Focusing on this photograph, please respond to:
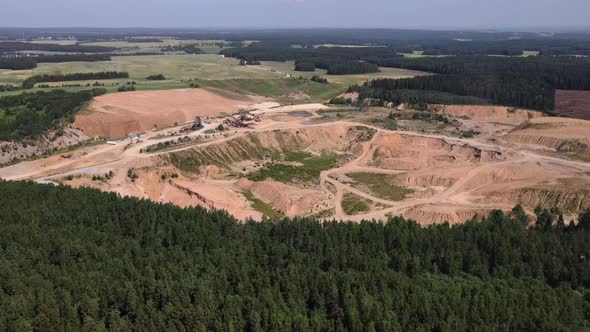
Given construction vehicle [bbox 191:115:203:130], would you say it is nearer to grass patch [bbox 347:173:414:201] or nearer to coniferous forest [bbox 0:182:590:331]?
grass patch [bbox 347:173:414:201]

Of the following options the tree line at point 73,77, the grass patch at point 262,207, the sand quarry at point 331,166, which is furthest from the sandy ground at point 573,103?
the tree line at point 73,77

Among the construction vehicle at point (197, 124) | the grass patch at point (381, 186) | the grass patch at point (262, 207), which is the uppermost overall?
the construction vehicle at point (197, 124)

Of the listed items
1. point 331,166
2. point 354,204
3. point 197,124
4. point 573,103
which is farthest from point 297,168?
point 573,103

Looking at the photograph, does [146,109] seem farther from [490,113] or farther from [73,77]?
[490,113]

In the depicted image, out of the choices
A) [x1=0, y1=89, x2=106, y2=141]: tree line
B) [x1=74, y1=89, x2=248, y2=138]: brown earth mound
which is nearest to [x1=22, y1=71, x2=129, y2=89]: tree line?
[x1=0, y1=89, x2=106, y2=141]: tree line

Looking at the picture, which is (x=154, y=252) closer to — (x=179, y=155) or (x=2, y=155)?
(x=179, y=155)

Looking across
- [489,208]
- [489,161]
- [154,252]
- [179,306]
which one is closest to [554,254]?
[489,208]

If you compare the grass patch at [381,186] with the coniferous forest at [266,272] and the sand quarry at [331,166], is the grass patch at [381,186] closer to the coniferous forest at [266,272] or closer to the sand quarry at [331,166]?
the sand quarry at [331,166]
